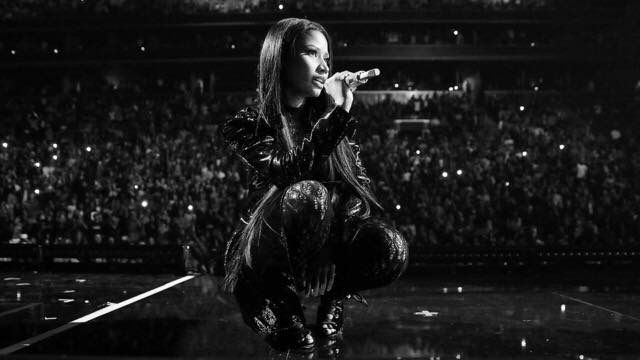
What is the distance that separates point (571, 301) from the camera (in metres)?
5.51

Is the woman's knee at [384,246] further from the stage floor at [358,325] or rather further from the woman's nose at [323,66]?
the woman's nose at [323,66]

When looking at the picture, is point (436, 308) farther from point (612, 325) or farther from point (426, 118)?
point (426, 118)

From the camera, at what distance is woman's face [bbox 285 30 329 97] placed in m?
2.70

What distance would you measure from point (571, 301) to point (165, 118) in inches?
597

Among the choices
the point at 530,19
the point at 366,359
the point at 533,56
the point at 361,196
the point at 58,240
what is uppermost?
the point at 530,19

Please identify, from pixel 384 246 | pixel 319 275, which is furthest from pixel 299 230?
pixel 384 246

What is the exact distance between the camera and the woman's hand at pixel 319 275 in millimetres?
2615

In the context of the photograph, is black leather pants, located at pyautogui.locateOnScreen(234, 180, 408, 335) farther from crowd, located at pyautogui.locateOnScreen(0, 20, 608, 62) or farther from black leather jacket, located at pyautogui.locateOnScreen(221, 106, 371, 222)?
crowd, located at pyautogui.locateOnScreen(0, 20, 608, 62)

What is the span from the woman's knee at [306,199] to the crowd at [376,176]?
863 cm

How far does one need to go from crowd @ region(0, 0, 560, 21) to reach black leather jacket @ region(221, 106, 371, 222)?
22961 millimetres

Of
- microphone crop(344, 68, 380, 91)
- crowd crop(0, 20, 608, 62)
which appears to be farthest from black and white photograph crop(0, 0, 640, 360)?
crowd crop(0, 20, 608, 62)

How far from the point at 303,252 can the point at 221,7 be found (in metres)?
25.6

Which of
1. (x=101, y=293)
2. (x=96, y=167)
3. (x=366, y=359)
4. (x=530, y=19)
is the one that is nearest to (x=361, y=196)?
(x=366, y=359)

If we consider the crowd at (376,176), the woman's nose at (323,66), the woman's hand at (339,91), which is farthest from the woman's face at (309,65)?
the crowd at (376,176)
